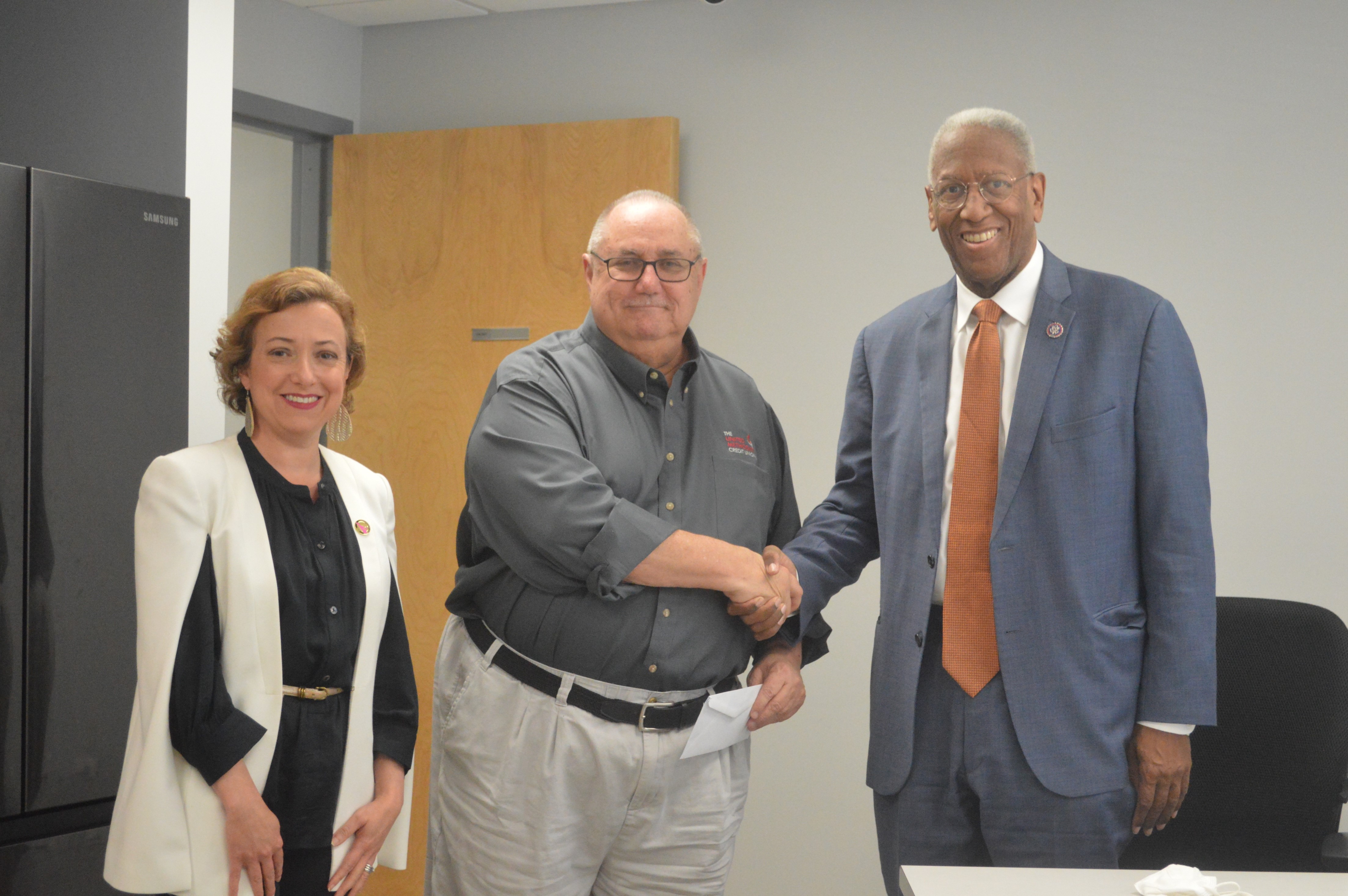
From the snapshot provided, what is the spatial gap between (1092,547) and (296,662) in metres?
1.23

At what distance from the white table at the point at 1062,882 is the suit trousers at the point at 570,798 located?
489 mm

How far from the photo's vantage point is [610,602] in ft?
6.34

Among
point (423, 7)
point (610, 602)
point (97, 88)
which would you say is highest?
point (423, 7)

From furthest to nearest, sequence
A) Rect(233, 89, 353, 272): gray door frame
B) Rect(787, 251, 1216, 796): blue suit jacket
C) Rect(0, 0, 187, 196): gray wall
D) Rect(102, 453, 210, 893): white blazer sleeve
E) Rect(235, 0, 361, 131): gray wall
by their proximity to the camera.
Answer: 1. Rect(233, 89, 353, 272): gray door frame
2. Rect(235, 0, 361, 131): gray wall
3. Rect(0, 0, 187, 196): gray wall
4. Rect(787, 251, 1216, 796): blue suit jacket
5. Rect(102, 453, 210, 893): white blazer sleeve

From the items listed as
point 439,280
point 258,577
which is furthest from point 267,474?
point 439,280

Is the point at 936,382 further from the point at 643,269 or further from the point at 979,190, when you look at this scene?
the point at 643,269

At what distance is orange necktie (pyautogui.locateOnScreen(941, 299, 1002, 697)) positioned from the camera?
191cm

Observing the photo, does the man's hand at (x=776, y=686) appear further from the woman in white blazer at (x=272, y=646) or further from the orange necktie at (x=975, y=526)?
the woman in white blazer at (x=272, y=646)

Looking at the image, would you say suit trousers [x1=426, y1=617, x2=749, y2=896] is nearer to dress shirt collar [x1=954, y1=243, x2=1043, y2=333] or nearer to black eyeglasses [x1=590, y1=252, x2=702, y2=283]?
black eyeglasses [x1=590, y1=252, x2=702, y2=283]

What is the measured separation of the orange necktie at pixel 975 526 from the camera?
1912mm

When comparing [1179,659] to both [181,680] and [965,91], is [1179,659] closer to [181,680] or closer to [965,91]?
[181,680]

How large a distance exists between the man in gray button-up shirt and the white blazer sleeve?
1.65 ft

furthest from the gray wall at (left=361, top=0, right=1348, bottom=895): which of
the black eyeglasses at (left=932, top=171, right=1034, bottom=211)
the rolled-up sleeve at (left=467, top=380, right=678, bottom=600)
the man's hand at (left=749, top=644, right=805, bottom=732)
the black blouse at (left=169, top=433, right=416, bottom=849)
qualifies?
the black blouse at (left=169, top=433, right=416, bottom=849)

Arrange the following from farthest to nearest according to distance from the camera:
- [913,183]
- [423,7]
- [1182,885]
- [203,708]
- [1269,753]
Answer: [423,7] → [913,183] → [1269,753] → [203,708] → [1182,885]
